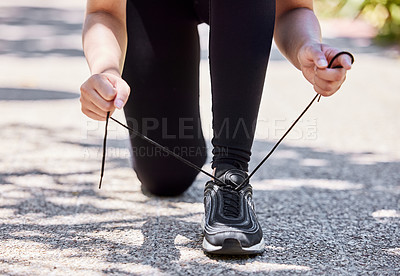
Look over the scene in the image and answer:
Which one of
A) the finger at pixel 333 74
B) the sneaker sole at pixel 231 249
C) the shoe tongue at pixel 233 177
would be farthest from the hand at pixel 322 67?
the sneaker sole at pixel 231 249

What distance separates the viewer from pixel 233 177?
1.77m

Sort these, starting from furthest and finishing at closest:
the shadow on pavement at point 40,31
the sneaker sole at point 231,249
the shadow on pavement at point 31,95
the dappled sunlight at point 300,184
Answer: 1. the shadow on pavement at point 40,31
2. the shadow on pavement at point 31,95
3. the dappled sunlight at point 300,184
4. the sneaker sole at point 231,249

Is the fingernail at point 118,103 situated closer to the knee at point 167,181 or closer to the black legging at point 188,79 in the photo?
the black legging at point 188,79

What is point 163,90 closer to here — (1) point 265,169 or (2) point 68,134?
(1) point 265,169

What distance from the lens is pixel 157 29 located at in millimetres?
2090

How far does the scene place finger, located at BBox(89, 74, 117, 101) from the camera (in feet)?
4.76

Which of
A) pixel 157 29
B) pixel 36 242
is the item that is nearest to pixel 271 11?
pixel 157 29

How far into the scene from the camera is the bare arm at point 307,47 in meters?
1.52

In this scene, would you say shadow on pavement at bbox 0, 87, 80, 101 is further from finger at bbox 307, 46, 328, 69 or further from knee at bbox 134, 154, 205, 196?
finger at bbox 307, 46, 328, 69

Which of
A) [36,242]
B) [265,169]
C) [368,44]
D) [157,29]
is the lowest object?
[36,242]

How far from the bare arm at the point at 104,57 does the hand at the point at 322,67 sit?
48cm

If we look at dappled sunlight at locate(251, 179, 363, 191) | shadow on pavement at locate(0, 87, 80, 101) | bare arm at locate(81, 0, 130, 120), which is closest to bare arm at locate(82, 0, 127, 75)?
bare arm at locate(81, 0, 130, 120)

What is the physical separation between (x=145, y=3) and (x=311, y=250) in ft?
3.20

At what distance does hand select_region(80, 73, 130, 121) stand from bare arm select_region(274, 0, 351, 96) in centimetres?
48
